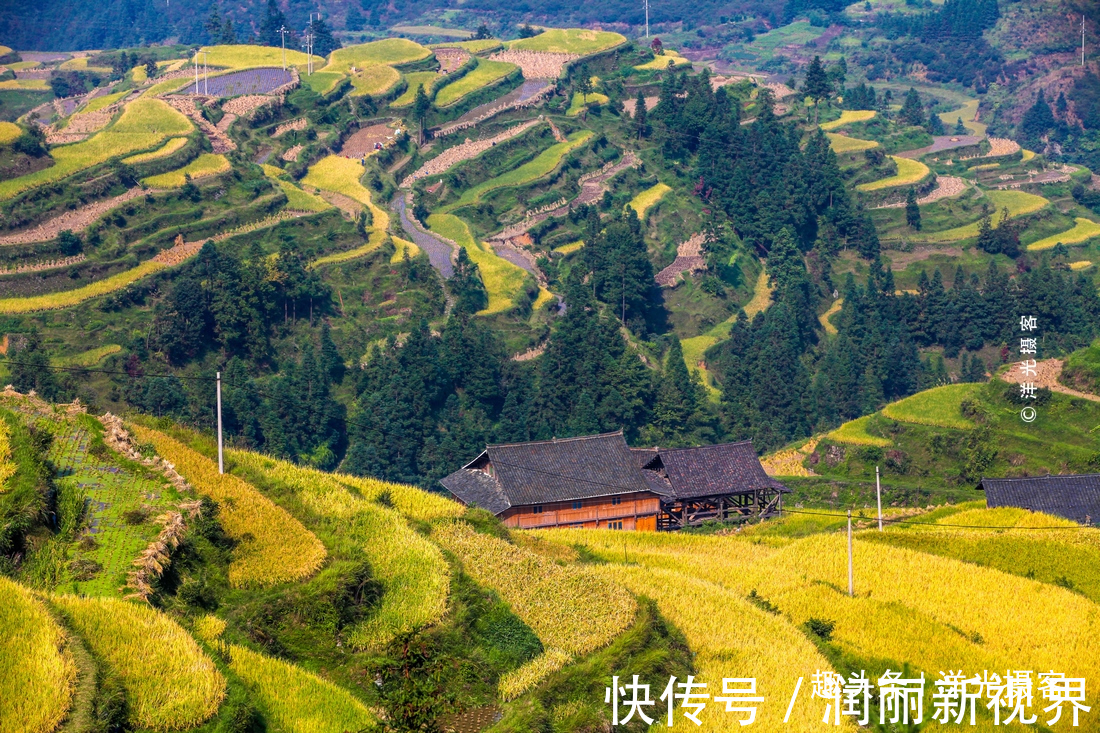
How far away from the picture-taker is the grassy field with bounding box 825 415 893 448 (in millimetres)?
86312

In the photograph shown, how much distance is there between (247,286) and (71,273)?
10657mm

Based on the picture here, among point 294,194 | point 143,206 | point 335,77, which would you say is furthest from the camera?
point 335,77

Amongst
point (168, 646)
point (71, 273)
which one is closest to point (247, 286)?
point (71, 273)

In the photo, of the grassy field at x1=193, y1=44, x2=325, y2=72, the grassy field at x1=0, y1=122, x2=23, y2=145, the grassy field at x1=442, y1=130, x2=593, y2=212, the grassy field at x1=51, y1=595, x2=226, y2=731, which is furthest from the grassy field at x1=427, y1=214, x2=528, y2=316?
the grassy field at x1=51, y1=595, x2=226, y2=731

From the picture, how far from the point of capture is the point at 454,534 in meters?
40.5

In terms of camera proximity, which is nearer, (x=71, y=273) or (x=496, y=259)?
(x=71, y=273)

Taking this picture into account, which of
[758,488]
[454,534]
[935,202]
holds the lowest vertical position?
[935,202]

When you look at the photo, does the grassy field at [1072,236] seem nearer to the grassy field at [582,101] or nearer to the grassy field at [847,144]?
the grassy field at [847,144]

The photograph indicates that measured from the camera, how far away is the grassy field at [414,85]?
13400 cm

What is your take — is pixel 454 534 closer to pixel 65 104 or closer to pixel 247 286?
pixel 247 286

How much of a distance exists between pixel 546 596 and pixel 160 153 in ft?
253

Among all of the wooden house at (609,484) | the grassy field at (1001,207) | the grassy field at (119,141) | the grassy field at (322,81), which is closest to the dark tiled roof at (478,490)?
the wooden house at (609,484)

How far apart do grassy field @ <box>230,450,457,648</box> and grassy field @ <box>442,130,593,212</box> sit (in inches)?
3123

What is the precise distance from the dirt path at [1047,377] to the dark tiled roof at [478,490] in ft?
131
